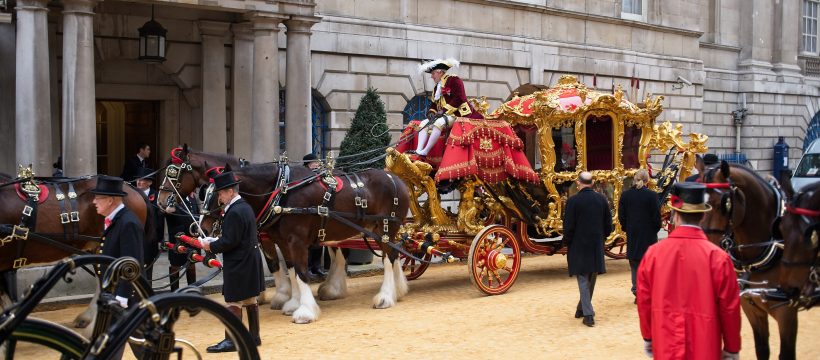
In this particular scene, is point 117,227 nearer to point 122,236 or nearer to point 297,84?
point 122,236

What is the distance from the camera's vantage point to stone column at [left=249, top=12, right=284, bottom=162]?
15.3m

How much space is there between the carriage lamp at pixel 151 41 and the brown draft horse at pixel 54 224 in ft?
19.0

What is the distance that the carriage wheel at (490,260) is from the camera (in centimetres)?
1188

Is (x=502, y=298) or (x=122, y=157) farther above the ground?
(x=122, y=157)

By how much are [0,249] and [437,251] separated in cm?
546

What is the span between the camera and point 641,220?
11102 mm

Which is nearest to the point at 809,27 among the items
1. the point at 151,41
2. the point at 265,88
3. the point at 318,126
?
the point at 318,126

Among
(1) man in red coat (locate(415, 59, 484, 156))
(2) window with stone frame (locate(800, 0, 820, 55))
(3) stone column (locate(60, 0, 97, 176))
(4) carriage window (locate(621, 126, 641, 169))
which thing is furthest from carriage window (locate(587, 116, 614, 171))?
(2) window with stone frame (locate(800, 0, 820, 55))

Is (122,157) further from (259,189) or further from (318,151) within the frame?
(259,189)

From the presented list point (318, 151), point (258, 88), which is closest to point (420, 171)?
point (258, 88)

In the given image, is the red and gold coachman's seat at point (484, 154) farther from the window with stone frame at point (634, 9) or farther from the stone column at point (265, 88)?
the window with stone frame at point (634, 9)

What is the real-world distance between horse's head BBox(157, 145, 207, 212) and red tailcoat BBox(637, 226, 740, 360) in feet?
20.0

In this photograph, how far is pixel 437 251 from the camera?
12086 mm

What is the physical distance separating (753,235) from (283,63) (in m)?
12.1
